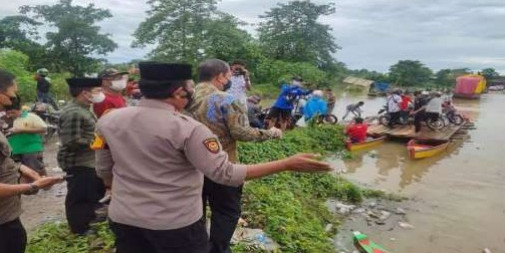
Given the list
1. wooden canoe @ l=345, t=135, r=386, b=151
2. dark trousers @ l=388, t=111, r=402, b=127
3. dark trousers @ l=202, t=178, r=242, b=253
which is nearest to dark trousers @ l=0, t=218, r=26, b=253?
dark trousers @ l=202, t=178, r=242, b=253

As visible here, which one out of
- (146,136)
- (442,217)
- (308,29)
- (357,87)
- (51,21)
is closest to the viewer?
(146,136)

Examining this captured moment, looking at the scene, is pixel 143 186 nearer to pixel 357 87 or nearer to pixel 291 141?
pixel 291 141

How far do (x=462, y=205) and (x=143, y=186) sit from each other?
8078 millimetres

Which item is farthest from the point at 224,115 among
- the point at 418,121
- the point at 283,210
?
the point at 418,121

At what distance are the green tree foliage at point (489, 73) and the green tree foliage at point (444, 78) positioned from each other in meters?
4.47

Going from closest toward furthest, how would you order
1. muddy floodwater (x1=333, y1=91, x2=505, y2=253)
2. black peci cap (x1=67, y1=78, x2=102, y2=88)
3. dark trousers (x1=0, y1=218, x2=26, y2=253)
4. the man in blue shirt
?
1. dark trousers (x1=0, y1=218, x2=26, y2=253)
2. black peci cap (x1=67, y1=78, x2=102, y2=88)
3. muddy floodwater (x1=333, y1=91, x2=505, y2=253)
4. the man in blue shirt

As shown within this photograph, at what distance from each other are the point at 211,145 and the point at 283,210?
414 centimetres

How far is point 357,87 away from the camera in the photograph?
43281 millimetres

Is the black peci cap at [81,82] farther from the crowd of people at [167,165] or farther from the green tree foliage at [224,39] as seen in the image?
the green tree foliage at [224,39]

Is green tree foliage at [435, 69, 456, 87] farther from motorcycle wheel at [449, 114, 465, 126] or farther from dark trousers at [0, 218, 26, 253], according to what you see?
dark trousers at [0, 218, 26, 253]

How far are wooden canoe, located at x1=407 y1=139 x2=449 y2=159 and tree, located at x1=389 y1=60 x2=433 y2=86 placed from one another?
37.5 meters

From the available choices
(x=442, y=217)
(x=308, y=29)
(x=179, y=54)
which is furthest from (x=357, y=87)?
(x=442, y=217)

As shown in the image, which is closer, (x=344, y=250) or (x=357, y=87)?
(x=344, y=250)

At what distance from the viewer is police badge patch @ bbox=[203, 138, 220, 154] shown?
1956mm
